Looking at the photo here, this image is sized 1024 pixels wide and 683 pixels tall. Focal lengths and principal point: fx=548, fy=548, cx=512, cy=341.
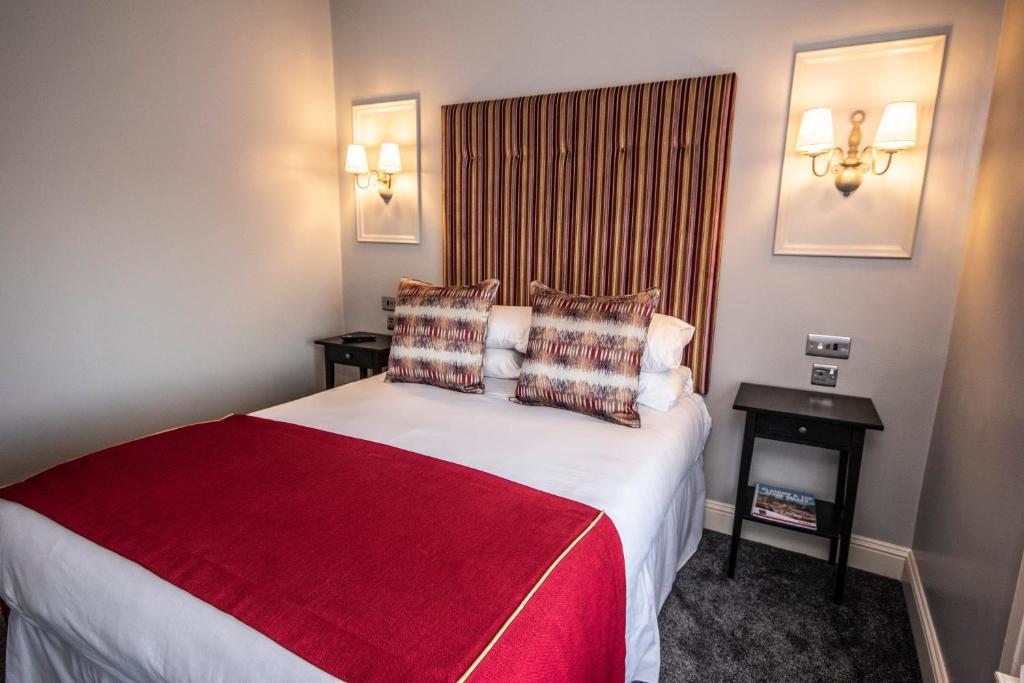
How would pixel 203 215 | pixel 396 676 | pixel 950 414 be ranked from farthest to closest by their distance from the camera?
pixel 203 215 < pixel 950 414 < pixel 396 676

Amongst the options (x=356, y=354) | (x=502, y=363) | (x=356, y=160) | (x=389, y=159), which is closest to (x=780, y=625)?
(x=502, y=363)

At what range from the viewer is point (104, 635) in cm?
115

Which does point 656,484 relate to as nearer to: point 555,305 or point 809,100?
point 555,305

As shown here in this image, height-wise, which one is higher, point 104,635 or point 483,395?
Result: point 483,395

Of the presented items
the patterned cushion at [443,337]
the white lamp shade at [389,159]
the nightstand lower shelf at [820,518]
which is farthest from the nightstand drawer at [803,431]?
the white lamp shade at [389,159]

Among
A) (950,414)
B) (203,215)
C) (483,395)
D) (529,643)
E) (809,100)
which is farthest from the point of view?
(203,215)

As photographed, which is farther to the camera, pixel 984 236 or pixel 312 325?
pixel 312 325

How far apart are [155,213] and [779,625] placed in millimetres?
3117

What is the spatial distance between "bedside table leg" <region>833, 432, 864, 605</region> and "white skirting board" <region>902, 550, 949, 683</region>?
0.23m

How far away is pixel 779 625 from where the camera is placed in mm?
1966

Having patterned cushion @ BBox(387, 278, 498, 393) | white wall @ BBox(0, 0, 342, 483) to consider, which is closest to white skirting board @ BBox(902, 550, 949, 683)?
patterned cushion @ BBox(387, 278, 498, 393)

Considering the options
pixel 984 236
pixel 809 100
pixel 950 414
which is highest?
pixel 809 100

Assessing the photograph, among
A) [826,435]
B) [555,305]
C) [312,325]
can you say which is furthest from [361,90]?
[826,435]

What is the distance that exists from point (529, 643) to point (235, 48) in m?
3.08
